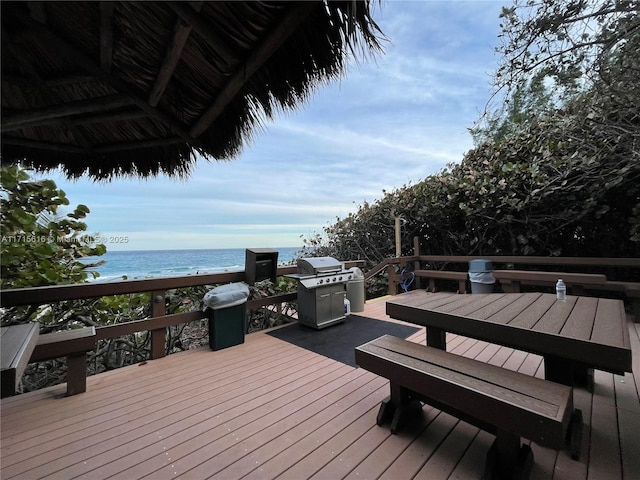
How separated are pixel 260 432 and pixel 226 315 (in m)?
1.48

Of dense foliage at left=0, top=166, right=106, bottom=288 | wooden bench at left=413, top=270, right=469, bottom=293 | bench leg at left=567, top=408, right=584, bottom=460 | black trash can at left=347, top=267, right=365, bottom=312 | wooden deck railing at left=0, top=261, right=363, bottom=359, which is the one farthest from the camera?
wooden bench at left=413, top=270, right=469, bottom=293

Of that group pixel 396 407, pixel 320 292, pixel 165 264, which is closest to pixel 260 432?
pixel 396 407

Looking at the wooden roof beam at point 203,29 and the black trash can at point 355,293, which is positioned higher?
the wooden roof beam at point 203,29

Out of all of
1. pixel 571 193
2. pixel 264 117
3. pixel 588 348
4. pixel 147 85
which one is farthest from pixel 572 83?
pixel 147 85

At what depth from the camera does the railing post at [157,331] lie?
2557 mm

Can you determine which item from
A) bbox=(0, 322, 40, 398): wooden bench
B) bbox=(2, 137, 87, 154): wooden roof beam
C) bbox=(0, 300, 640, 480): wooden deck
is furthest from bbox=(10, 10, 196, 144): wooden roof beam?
bbox=(0, 300, 640, 480): wooden deck

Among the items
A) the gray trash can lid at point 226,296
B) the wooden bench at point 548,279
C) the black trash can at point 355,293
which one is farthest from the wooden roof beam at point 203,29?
the wooden bench at point 548,279

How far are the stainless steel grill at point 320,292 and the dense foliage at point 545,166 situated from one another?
2503 mm

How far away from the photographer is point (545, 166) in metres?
4.27

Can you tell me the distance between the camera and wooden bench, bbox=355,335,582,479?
1042 millimetres

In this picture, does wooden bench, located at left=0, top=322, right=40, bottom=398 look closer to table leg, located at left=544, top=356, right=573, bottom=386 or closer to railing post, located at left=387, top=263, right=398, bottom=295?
table leg, located at left=544, top=356, right=573, bottom=386

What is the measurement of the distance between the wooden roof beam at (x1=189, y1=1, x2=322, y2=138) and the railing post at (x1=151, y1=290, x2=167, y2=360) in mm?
1753

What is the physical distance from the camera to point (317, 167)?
13.4 meters

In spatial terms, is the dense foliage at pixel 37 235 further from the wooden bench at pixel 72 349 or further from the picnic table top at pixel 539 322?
the picnic table top at pixel 539 322
